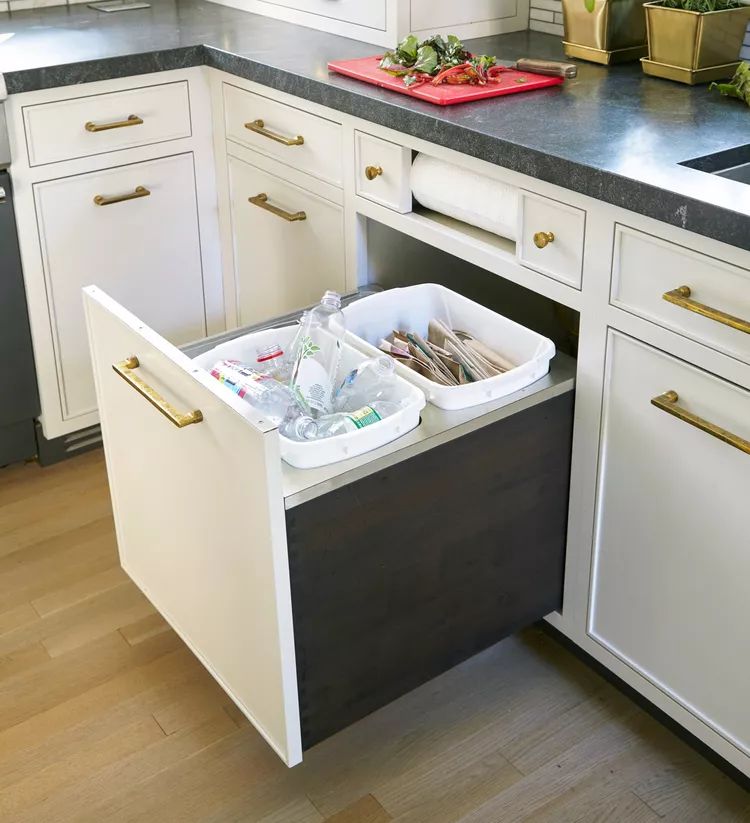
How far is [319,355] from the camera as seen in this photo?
1.50 m

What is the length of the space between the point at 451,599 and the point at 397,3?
Result: 3.99 feet

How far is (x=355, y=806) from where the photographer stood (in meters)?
1.54

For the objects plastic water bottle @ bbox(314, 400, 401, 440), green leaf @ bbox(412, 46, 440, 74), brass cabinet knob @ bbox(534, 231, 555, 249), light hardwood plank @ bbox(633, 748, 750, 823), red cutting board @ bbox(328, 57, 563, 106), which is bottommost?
light hardwood plank @ bbox(633, 748, 750, 823)

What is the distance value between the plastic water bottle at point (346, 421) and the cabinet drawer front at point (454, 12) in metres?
1.05

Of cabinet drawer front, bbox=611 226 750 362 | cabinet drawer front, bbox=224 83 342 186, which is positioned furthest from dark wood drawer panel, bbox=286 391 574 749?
cabinet drawer front, bbox=224 83 342 186

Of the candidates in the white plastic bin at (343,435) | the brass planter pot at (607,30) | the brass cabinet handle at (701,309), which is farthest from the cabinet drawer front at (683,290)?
the brass planter pot at (607,30)

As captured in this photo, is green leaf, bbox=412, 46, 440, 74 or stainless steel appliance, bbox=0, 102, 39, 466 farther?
stainless steel appliance, bbox=0, 102, 39, 466

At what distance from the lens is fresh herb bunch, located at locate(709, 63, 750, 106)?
1.64 metres

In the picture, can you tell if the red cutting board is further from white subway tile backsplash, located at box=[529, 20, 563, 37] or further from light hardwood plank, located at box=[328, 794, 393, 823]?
light hardwood plank, located at box=[328, 794, 393, 823]

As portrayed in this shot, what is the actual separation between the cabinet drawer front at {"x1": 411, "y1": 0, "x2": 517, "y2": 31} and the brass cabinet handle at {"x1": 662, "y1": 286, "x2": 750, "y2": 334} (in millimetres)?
1045

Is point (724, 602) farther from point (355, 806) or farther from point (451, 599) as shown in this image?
point (355, 806)

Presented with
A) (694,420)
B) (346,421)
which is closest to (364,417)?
(346,421)

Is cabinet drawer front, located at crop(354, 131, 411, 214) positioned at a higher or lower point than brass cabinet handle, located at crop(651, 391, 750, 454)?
higher

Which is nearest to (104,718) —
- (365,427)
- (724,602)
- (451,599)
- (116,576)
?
(116,576)
